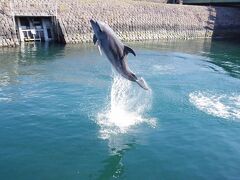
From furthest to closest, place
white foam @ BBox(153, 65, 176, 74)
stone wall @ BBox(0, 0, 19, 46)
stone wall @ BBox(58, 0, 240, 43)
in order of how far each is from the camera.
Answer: stone wall @ BBox(58, 0, 240, 43) → stone wall @ BBox(0, 0, 19, 46) → white foam @ BBox(153, 65, 176, 74)

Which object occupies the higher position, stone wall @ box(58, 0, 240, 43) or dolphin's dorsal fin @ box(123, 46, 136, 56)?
dolphin's dorsal fin @ box(123, 46, 136, 56)

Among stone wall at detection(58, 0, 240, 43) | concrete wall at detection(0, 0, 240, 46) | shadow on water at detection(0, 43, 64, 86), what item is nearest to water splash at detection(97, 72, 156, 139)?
shadow on water at detection(0, 43, 64, 86)

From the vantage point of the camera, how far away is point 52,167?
462 inches

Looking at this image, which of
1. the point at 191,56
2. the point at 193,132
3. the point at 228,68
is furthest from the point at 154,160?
the point at 191,56

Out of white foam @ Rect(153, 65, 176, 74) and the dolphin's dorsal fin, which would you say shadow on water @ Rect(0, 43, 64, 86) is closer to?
white foam @ Rect(153, 65, 176, 74)

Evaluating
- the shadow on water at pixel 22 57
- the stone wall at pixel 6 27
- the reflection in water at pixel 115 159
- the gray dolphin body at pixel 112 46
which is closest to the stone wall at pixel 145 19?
the shadow on water at pixel 22 57

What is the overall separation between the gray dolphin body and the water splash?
185 cm

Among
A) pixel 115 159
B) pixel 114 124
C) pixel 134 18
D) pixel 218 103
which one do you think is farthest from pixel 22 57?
pixel 115 159

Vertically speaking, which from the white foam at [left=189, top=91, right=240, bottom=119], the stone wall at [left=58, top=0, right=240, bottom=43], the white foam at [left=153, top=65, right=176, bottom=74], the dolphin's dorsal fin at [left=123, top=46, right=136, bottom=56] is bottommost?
the white foam at [left=153, top=65, right=176, bottom=74]

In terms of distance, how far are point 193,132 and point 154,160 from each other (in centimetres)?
325

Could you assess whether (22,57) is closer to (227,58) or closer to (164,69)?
(164,69)

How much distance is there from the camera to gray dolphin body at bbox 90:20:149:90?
1224 cm

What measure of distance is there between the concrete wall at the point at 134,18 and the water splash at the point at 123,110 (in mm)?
19388

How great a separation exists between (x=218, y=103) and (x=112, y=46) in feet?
28.4
